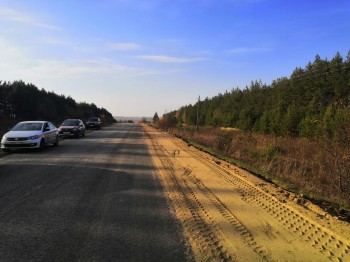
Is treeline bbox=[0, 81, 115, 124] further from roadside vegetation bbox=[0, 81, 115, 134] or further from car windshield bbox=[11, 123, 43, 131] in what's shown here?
car windshield bbox=[11, 123, 43, 131]

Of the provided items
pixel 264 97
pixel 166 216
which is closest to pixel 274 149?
pixel 166 216

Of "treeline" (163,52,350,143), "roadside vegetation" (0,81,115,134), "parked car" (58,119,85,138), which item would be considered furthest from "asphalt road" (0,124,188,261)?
"roadside vegetation" (0,81,115,134)

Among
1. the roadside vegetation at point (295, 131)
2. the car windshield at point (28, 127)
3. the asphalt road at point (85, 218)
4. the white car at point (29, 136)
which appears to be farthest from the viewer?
the car windshield at point (28, 127)

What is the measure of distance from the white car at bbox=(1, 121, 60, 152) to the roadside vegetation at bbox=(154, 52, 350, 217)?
9.59 meters

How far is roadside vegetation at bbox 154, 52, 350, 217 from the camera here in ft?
35.8

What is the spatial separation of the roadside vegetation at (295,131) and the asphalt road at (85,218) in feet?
13.1

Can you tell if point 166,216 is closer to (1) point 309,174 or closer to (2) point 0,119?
(1) point 309,174

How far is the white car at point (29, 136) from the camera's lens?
17703mm

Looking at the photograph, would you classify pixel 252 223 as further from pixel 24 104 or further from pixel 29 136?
pixel 24 104

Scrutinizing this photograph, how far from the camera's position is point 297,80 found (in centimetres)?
7169

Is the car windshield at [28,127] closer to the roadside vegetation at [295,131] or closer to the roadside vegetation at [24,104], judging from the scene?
the roadside vegetation at [295,131]

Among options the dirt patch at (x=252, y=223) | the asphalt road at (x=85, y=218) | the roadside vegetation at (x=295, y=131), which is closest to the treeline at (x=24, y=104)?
the roadside vegetation at (x=295, y=131)

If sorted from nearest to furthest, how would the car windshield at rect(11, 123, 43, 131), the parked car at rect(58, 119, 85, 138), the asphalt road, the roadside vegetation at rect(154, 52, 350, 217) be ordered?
A: the asphalt road, the roadside vegetation at rect(154, 52, 350, 217), the car windshield at rect(11, 123, 43, 131), the parked car at rect(58, 119, 85, 138)

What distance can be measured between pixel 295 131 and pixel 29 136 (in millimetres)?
38739
